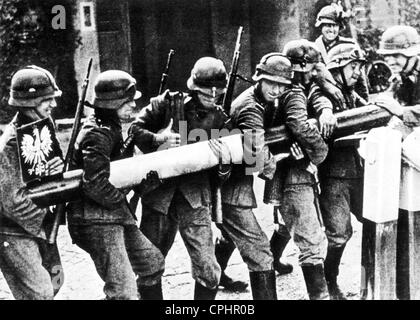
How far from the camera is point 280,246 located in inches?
231

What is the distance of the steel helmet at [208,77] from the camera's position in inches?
193

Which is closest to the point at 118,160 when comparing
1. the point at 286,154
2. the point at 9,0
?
the point at 286,154

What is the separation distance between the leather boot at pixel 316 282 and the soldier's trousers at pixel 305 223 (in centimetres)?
5

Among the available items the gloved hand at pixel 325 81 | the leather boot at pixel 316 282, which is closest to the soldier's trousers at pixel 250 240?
the leather boot at pixel 316 282

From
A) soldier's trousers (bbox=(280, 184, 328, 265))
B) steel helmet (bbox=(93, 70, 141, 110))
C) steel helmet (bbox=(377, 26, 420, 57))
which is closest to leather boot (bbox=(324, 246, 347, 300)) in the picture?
soldier's trousers (bbox=(280, 184, 328, 265))

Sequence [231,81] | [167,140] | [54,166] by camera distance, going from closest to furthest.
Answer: [54,166] → [167,140] → [231,81]

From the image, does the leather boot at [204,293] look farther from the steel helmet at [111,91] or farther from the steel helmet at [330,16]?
the steel helmet at [330,16]

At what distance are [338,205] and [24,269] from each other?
107 inches

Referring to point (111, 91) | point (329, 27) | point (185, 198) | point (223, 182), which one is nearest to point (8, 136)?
point (111, 91)

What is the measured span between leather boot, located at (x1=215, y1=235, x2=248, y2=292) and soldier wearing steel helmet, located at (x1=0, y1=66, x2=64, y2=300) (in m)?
1.71

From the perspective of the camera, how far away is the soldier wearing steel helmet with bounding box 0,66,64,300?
443 cm

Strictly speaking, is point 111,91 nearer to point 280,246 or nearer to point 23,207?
point 23,207

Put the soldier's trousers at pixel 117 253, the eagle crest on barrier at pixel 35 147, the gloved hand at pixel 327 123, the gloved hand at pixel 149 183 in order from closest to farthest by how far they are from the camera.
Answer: the eagle crest on barrier at pixel 35 147 < the soldier's trousers at pixel 117 253 < the gloved hand at pixel 149 183 < the gloved hand at pixel 327 123

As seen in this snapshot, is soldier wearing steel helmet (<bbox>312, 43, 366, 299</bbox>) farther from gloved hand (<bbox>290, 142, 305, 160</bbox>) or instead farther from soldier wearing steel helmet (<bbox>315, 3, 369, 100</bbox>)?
soldier wearing steel helmet (<bbox>315, 3, 369, 100</bbox>)
